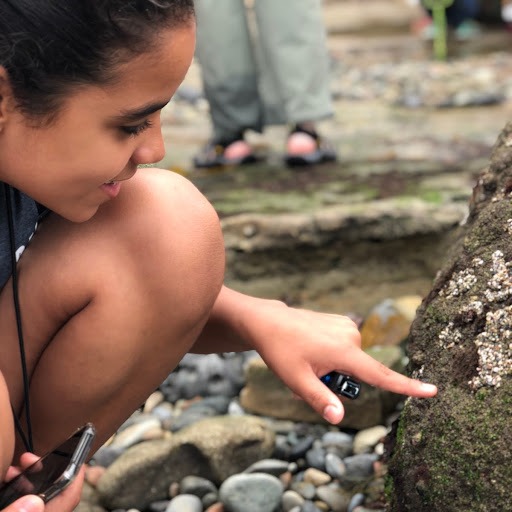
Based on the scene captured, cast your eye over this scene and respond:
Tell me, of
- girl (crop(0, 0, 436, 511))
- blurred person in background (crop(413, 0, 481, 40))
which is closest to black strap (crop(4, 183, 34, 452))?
girl (crop(0, 0, 436, 511))

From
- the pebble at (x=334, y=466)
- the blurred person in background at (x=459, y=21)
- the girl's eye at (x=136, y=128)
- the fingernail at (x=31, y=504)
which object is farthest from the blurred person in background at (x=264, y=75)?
the blurred person in background at (x=459, y=21)

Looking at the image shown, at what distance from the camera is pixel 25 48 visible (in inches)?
48.8

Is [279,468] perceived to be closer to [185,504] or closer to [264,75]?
[185,504]

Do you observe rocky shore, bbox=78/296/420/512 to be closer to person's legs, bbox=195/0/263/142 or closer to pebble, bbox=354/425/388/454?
pebble, bbox=354/425/388/454

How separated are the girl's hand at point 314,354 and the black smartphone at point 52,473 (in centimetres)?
37

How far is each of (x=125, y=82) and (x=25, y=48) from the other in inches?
6.2

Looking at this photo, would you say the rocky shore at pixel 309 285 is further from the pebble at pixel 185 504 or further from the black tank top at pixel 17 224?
the black tank top at pixel 17 224

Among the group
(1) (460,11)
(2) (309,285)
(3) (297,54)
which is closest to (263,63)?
(3) (297,54)

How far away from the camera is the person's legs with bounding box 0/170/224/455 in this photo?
152 cm

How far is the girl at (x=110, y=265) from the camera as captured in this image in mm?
1317

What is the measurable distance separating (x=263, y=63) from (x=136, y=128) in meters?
2.63

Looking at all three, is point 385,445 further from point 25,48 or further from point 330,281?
point 330,281

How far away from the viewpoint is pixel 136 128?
1406mm

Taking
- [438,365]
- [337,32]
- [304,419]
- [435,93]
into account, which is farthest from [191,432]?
[337,32]
